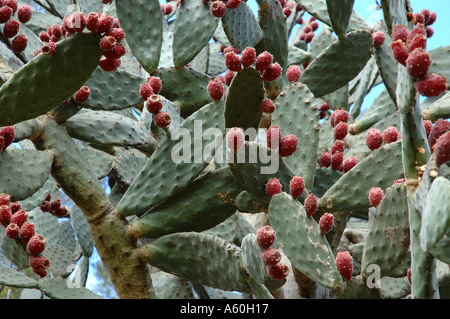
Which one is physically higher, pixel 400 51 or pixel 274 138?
pixel 400 51

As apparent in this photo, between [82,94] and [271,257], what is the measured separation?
0.97 metres

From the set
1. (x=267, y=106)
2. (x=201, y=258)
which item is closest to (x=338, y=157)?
(x=267, y=106)

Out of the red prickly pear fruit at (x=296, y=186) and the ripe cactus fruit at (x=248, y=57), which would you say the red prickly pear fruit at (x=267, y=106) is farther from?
the red prickly pear fruit at (x=296, y=186)

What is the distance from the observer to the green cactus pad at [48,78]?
1728 mm

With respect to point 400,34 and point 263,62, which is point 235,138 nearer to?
point 263,62

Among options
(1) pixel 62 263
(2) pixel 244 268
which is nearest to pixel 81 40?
(2) pixel 244 268

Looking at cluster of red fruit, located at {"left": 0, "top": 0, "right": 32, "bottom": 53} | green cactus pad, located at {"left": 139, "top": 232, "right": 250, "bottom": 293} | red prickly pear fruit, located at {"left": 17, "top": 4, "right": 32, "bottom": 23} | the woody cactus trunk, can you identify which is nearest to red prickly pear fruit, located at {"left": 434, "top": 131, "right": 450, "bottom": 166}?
the woody cactus trunk

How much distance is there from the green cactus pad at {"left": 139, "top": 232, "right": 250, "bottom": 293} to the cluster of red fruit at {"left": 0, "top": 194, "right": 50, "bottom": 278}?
0.34 meters

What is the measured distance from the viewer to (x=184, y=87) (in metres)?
2.40

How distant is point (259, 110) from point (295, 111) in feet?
0.61

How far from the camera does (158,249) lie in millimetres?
1936

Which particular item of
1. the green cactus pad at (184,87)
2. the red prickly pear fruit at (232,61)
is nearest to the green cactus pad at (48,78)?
the red prickly pear fruit at (232,61)
